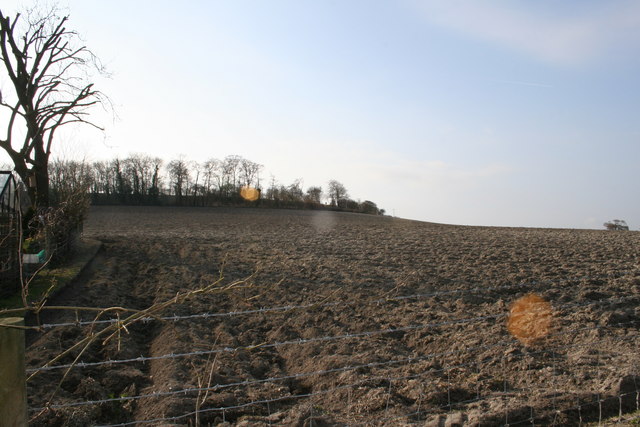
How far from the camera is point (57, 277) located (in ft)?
33.1

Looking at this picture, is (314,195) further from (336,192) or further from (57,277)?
(57,277)

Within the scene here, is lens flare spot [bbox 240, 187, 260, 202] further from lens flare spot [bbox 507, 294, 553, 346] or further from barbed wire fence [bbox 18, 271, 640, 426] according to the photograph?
Result: barbed wire fence [bbox 18, 271, 640, 426]

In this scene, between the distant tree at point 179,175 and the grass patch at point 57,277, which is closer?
the grass patch at point 57,277

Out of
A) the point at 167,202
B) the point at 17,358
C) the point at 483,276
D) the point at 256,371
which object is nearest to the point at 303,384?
the point at 256,371

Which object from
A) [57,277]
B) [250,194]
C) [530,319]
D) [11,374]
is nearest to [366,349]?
[530,319]

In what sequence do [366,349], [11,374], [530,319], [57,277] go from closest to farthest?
1. [11,374]
2. [366,349]
3. [530,319]
4. [57,277]

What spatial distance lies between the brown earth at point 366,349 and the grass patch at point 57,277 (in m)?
0.36

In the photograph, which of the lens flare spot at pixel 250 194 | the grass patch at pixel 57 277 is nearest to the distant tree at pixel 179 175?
the lens flare spot at pixel 250 194

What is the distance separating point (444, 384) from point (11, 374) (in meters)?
4.57

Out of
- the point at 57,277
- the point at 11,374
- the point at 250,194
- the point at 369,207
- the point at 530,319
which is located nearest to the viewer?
the point at 11,374

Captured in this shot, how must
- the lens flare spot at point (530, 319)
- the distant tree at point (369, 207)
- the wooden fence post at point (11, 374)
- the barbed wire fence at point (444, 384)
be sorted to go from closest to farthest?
1. the wooden fence post at point (11, 374)
2. the barbed wire fence at point (444, 384)
3. the lens flare spot at point (530, 319)
4. the distant tree at point (369, 207)

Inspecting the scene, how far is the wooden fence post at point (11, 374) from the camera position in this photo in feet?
6.82

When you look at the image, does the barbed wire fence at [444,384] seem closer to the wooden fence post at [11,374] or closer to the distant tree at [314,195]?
the wooden fence post at [11,374]

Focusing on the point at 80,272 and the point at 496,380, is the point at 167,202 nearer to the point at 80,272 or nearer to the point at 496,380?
the point at 80,272
